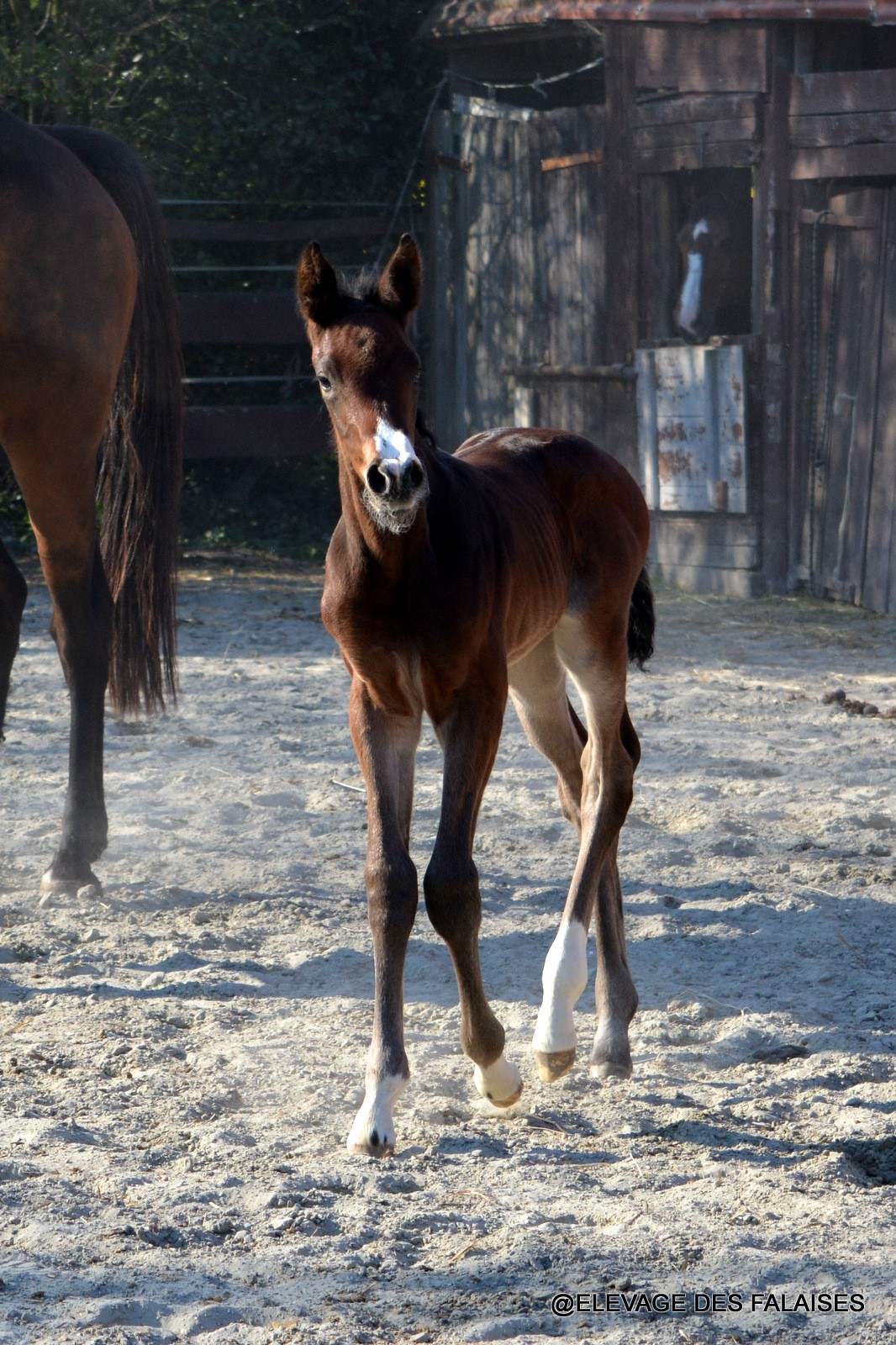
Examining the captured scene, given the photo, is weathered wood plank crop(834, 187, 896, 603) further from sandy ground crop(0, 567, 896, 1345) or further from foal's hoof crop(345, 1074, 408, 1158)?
foal's hoof crop(345, 1074, 408, 1158)

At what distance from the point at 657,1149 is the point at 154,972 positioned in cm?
155

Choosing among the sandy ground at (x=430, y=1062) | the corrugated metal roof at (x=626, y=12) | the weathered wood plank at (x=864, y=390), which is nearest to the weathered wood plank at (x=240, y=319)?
the corrugated metal roof at (x=626, y=12)

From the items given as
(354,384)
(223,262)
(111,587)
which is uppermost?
(223,262)

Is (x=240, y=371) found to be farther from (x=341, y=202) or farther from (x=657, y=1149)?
(x=657, y=1149)

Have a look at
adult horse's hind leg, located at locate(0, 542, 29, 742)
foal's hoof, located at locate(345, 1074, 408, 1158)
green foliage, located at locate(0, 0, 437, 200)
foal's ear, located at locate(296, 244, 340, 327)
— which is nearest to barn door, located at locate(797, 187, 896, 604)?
green foliage, located at locate(0, 0, 437, 200)

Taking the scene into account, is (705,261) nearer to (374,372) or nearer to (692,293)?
(692,293)

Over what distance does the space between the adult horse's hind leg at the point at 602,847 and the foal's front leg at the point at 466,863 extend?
268mm

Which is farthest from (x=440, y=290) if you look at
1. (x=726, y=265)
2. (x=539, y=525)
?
(x=539, y=525)

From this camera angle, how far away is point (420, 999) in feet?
12.2

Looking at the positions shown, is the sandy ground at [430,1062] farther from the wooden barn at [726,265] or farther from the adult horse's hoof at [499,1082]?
the wooden barn at [726,265]

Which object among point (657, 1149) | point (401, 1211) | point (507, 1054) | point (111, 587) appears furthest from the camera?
point (111, 587)

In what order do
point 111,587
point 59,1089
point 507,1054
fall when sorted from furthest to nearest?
point 111,587 < point 507,1054 < point 59,1089

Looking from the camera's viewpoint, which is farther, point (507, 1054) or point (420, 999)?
point (420, 999)

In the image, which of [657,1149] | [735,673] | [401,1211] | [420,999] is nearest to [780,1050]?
[657,1149]
